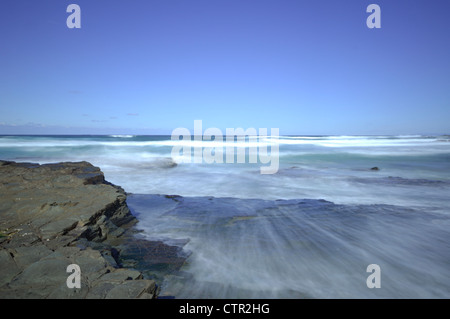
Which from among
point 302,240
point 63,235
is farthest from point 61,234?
point 302,240

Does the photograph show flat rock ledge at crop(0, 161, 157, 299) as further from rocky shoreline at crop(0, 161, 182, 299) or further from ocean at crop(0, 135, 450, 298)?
ocean at crop(0, 135, 450, 298)

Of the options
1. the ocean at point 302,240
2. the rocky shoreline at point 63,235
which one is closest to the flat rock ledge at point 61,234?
the rocky shoreline at point 63,235

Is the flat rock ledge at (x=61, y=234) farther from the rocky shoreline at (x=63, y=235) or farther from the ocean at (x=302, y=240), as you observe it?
the ocean at (x=302, y=240)

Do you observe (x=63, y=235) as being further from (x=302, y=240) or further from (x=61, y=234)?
(x=302, y=240)

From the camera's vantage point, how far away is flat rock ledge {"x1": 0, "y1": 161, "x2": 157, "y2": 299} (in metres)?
2.22

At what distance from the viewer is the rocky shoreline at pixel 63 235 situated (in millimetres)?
2223

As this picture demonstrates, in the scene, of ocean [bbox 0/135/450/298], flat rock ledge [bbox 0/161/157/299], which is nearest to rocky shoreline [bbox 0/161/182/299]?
flat rock ledge [bbox 0/161/157/299]

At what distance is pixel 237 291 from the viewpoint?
9.16 feet

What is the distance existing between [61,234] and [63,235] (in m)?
0.03

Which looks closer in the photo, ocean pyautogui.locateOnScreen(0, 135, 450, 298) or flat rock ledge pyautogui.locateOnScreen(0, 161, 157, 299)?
flat rock ledge pyautogui.locateOnScreen(0, 161, 157, 299)
